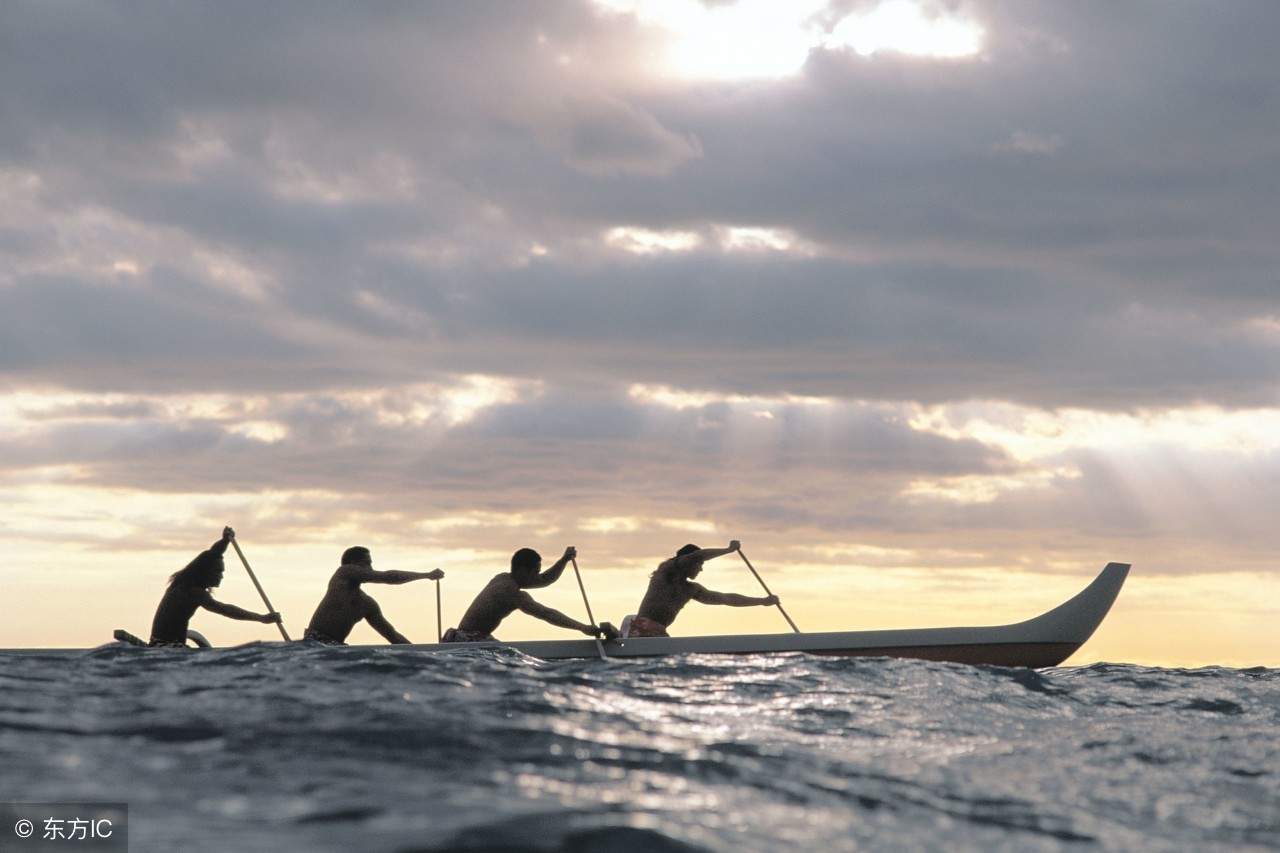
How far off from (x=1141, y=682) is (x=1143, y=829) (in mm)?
9320

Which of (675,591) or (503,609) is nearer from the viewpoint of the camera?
(503,609)

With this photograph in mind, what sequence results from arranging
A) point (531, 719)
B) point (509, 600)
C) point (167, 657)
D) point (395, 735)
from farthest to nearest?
1. point (509, 600)
2. point (167, 657)
3. point (531, 719)
4. point (395, 735)

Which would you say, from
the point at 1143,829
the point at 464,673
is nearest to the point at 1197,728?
the point at 1143,829

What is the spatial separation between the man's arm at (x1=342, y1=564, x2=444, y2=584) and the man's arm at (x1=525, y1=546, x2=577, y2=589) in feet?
4.81

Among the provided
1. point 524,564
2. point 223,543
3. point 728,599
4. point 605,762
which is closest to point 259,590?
point 223,543

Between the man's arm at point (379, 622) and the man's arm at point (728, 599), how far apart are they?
400 cm

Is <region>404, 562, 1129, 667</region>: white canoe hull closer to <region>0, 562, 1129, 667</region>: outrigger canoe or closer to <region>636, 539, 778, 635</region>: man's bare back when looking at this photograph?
<region>0, 562, 1129, 667</region>: outrigger canoe

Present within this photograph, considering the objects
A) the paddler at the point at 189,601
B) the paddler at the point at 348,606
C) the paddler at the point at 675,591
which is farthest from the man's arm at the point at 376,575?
the paddler at the point at 675,591

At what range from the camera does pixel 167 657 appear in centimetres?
1151

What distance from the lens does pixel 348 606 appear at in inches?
527

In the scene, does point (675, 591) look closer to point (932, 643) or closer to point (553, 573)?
point (553, 573)

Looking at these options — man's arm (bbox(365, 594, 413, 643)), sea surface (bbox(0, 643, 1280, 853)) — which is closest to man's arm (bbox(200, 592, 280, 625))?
man's arm (bbox(365, 594, 413, 643))

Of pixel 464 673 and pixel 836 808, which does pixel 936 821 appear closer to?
pixel 836 808

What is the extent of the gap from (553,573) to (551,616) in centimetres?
127
